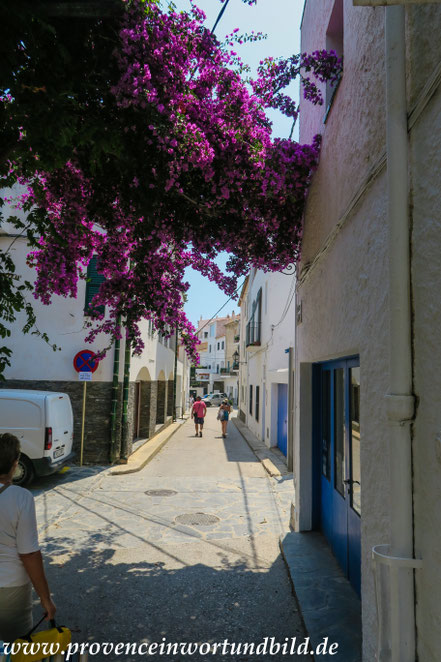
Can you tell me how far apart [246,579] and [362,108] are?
4.83m

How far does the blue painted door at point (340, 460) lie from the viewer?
4469mm

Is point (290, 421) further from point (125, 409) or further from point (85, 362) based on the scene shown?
point (85, 362)

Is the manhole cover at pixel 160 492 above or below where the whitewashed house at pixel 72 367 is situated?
below

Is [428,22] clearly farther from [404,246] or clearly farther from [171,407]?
[171,407]

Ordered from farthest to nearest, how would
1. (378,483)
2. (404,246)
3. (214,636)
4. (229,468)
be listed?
(229,468), (214,636), (378,483), (404,246)

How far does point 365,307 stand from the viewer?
3.19 meters

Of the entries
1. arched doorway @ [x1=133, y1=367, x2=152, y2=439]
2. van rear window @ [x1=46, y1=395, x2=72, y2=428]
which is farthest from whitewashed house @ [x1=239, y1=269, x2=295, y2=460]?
van rear window @ [x1=46, y1=395, x2=72, y2=428]

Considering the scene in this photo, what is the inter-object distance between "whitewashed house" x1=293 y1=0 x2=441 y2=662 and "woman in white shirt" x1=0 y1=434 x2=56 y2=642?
196 centimetres

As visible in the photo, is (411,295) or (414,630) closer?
(414,630)

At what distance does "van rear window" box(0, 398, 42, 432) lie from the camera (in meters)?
8.81

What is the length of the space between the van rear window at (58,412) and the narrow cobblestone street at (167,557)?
1.28 meters

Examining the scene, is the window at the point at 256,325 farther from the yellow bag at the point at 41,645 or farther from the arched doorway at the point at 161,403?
the yellow bag at the point at 41,645

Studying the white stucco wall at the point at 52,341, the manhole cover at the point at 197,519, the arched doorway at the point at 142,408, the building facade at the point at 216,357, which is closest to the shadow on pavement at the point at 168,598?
the manhole cover at the point at 197,519

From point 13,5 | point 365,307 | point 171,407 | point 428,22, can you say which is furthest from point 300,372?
point 171,407
